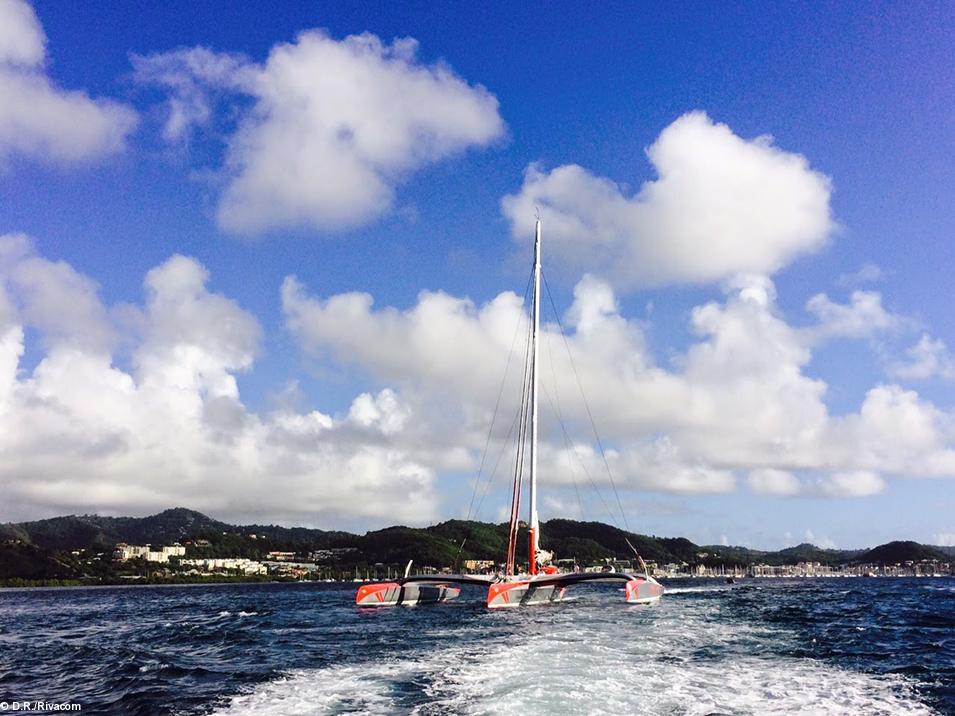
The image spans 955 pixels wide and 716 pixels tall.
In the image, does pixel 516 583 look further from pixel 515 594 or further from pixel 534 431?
pixel 534 431

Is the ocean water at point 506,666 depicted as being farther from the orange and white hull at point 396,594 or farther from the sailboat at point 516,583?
the orange and white hull at point 396,594

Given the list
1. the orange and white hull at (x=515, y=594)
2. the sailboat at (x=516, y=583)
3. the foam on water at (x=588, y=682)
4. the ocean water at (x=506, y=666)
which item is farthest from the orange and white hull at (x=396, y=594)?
the foam on water at (x=588, y=682)

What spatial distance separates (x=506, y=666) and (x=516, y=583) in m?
23.1

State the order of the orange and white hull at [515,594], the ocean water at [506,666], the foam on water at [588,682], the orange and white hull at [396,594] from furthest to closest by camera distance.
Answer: the orange and white hull at [396,594]
the orange and white hull at [515,594]
the ocean water at [506,666]
the foam on water at [588,682]

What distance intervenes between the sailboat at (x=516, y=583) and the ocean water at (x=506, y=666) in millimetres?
4828

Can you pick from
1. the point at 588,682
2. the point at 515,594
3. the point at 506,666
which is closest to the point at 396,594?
the point at 515,594

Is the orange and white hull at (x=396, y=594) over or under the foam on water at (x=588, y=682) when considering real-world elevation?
under

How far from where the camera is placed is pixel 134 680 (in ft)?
69.9

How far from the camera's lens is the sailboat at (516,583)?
4334 centimetres

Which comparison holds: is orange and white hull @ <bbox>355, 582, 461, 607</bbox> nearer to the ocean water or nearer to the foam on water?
the ocean water

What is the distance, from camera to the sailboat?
142 ft

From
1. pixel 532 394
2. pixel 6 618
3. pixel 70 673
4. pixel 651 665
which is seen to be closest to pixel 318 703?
pixel 651 665

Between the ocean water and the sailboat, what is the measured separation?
483cm

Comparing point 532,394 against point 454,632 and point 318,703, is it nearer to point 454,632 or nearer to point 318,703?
point 454,632
